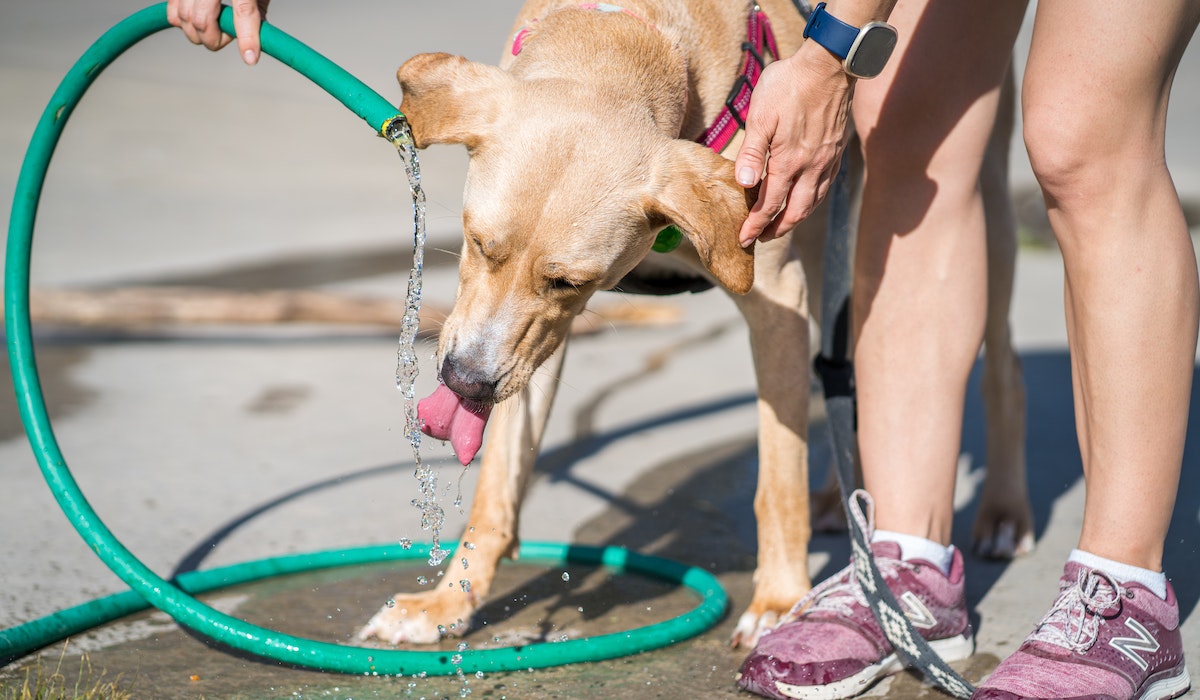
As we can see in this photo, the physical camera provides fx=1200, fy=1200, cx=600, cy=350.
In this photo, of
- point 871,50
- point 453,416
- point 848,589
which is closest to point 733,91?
point 871,50

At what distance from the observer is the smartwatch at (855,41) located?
6.90 ft

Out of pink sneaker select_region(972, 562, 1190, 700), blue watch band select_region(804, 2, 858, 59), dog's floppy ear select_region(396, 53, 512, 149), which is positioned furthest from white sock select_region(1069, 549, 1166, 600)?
dog's floppy ear select_region(396, 53, 512, 149)

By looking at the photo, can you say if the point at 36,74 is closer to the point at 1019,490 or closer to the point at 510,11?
the point at 510,11

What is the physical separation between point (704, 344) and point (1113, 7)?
4.07 m

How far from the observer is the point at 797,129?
7.14 ft

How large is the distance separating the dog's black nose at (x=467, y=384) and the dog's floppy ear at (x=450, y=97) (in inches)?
19.2

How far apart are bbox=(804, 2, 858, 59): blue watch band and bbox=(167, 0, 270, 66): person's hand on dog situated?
4.06 ft

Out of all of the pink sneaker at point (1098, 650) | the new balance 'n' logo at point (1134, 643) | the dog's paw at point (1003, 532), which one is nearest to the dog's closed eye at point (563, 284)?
the pink sneaker at point (1098, 650)

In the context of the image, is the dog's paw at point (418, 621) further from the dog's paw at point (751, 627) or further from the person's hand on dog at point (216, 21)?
the person's hand on dog at point (216, 21)

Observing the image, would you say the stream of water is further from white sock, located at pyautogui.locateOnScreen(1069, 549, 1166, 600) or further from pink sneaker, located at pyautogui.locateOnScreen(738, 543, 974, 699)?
white sock, located at pyautogui.locateOnScreen(1069, 549, 1166, 600)

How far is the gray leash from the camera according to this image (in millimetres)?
2377

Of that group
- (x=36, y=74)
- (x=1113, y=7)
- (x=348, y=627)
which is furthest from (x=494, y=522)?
(x=36, y=74)

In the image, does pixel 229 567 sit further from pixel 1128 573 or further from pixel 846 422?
pixel 1128 573

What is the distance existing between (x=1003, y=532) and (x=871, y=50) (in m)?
1.69
